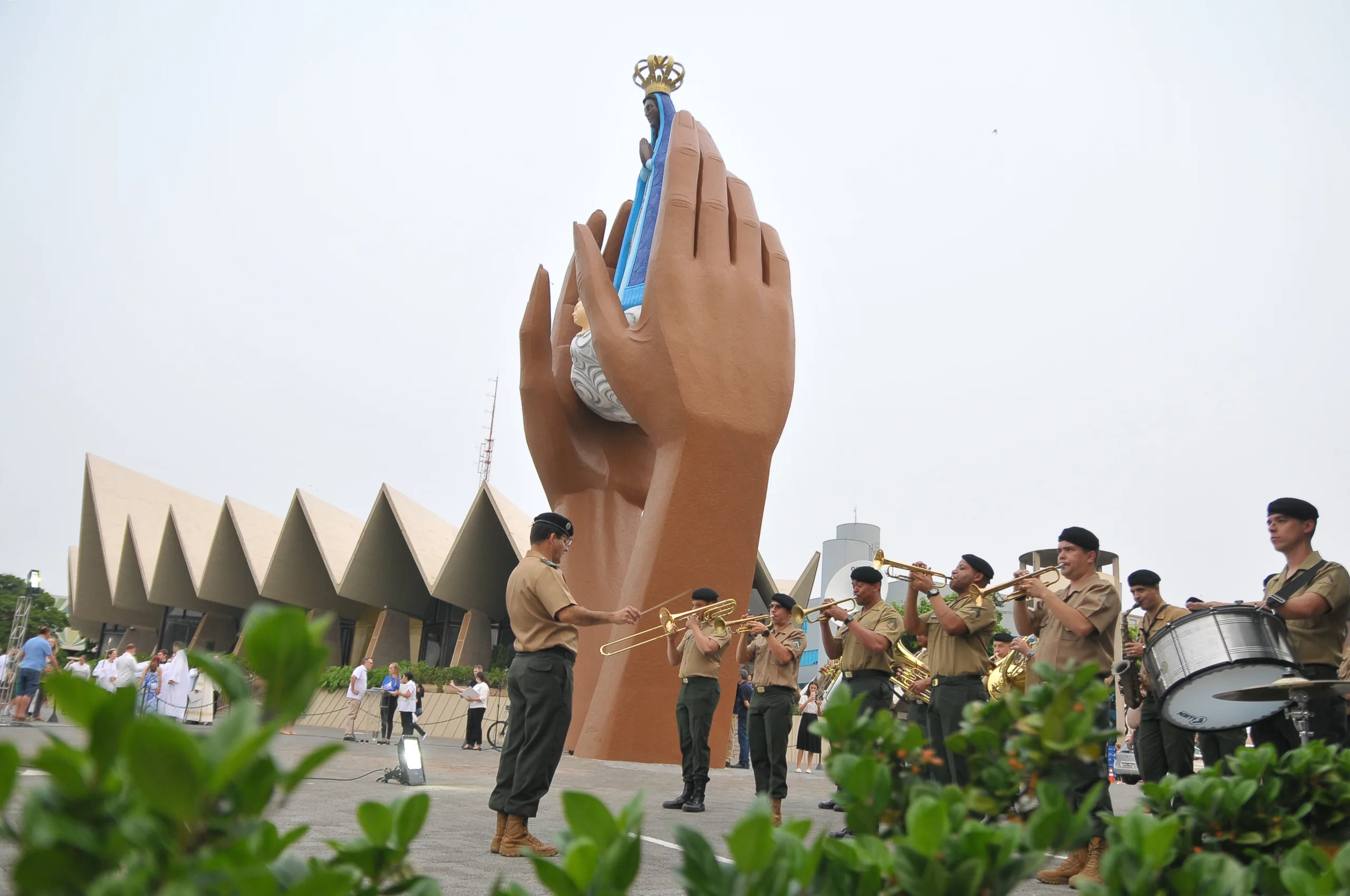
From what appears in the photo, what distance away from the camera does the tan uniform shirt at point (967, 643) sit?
19.3ft

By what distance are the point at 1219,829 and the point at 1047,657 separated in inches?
128

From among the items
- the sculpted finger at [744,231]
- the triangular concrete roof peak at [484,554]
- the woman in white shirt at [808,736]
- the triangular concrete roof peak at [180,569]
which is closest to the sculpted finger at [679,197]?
the sculpted finger at [744,231]

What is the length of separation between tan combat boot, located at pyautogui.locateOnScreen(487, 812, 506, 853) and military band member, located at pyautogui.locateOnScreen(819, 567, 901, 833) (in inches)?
95.9

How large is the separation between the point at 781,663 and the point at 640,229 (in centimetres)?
1093

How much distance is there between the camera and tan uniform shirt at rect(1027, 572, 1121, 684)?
5223 millimetres

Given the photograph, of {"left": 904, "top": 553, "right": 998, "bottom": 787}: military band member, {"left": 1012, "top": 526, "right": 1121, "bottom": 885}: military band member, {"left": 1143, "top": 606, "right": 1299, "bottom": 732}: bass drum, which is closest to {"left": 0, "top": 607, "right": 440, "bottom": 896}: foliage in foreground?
{"left": 1143, "top": 606, "right": 1299, "bottom": 732}: bass drum

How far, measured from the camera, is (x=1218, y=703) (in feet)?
15.2

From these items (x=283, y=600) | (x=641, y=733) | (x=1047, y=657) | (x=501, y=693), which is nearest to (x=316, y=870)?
(x=1047, y=657)

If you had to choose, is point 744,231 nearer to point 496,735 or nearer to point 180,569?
point 496,735

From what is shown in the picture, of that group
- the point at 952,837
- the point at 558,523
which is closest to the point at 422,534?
the point at 558,523

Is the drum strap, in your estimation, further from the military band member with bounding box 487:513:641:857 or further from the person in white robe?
the person in white robe

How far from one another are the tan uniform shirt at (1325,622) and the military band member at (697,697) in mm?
4048

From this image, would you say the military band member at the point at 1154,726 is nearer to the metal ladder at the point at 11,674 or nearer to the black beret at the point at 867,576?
the black beret at the point at 867,576

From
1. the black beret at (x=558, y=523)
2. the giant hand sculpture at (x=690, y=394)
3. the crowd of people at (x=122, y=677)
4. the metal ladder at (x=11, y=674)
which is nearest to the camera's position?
the black beret at (x=558, y=523)
